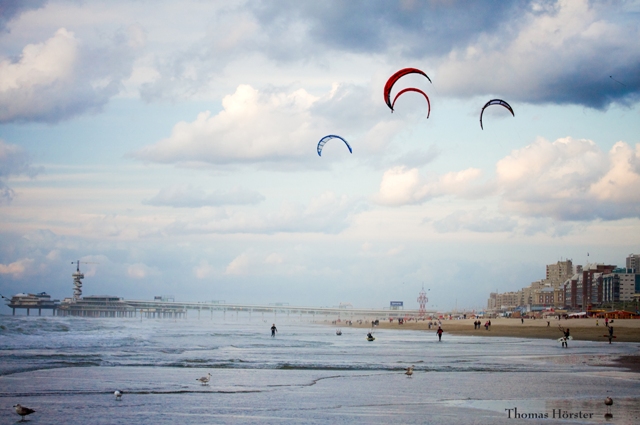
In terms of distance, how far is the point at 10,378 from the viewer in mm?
17984

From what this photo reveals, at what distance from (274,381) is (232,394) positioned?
2682 millimetres

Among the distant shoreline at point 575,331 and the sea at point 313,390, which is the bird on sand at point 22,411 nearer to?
the sea at point 313,390

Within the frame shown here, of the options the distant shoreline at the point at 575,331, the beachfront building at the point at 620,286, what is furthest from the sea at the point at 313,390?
the beachfront building at the point at 620,286

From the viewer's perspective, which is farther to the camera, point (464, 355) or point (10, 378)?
point (464, 355)

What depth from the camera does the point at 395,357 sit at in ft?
88.3

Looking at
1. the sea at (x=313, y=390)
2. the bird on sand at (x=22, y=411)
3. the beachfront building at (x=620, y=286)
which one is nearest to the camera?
the bird on sand at (x=22, y=411)

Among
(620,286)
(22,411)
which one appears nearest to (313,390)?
(22,411)

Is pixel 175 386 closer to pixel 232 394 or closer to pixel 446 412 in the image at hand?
pixel 232 394

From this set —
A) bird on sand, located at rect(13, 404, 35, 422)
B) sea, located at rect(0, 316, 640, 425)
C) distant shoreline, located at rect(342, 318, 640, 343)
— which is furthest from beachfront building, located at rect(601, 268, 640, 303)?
bird on sand, located at rect(13, 404, 35, 422)

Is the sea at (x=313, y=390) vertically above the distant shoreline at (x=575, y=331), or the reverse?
the sea at (x=313, y=390)

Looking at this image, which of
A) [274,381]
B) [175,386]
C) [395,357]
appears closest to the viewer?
[175,386]

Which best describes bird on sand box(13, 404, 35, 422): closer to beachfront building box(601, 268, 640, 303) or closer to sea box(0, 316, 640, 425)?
sea box(0, 316, 640, 425)

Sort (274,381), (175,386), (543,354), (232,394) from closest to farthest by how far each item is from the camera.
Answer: (232,394), (175,386), (274,381), (543,354)

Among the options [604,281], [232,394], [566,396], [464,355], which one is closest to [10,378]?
[232,394]
